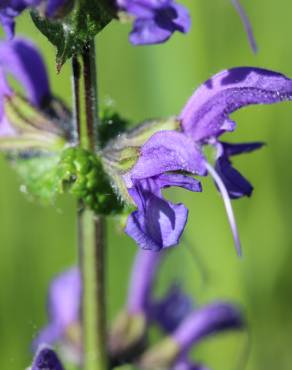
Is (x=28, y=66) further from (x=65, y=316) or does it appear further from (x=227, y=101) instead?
(x=65, y=316)

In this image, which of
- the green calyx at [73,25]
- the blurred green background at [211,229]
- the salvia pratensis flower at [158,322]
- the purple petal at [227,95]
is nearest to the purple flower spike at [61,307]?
the salvia pratensis flower at [158,322]

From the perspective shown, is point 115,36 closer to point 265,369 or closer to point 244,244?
point 244,244

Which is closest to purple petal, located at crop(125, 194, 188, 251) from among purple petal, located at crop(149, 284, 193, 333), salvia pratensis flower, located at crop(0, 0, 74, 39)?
salvia pratensis flower, located at crop(0, 0, 74, 39)

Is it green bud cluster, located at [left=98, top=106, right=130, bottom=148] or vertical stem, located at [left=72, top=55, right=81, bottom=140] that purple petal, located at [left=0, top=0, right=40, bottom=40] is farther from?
green bud cluster, located at [left=98, top=106, right=130, bottom=148]

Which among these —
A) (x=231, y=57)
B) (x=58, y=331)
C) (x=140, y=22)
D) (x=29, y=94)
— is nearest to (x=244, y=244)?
(x=231, y=57)

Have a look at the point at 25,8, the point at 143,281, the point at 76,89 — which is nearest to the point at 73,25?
the point at 25,8

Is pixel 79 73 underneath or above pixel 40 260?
above
